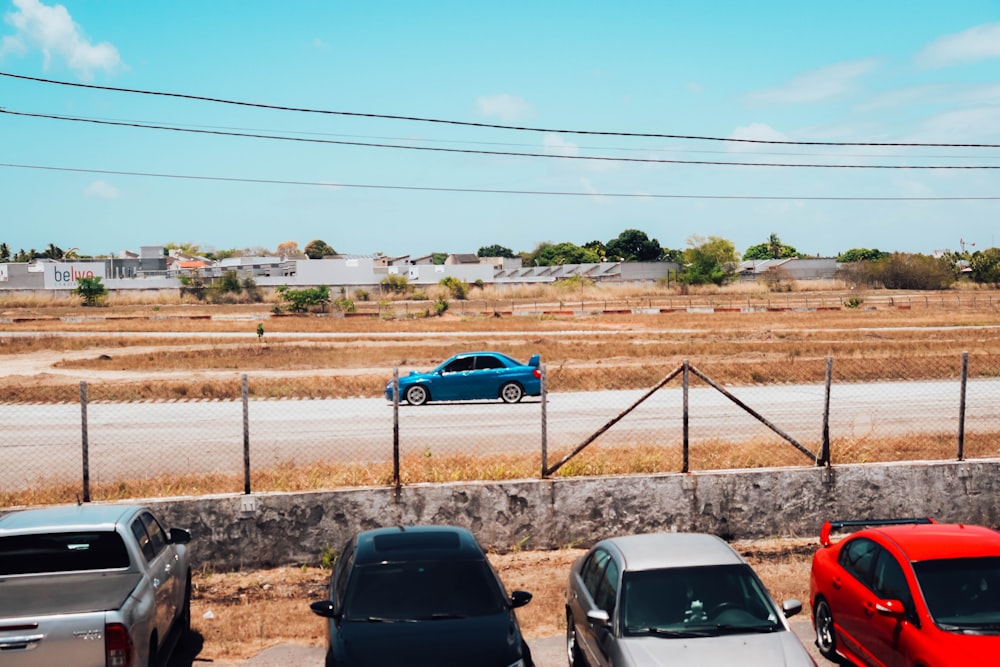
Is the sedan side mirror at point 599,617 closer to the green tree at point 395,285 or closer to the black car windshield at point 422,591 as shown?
the black car windshield at point 422,591

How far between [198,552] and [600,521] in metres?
5.30

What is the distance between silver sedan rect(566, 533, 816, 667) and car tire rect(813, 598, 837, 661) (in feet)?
5.09

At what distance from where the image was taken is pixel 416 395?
24.2m

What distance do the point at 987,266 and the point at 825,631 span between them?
122155 millimetres

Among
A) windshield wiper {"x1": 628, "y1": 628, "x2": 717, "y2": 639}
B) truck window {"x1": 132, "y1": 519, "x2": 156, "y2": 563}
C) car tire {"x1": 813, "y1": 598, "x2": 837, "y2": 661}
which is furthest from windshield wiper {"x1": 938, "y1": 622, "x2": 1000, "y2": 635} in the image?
truck window {"x1": 132, "y1": 519, "x2": 156, "y2": 563}

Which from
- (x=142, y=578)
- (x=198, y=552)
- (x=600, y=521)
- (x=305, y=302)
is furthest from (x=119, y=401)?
(x=305, y=302)

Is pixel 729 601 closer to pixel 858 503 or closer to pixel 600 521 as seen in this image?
pixel 600 521

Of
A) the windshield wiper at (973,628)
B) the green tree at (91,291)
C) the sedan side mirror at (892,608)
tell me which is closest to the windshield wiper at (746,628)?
the sedan side mirror at (892,608)

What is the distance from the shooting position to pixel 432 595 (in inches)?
307

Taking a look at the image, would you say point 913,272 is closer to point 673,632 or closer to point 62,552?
point 673,632

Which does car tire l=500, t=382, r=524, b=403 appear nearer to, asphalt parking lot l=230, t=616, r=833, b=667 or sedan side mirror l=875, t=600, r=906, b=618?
asphalt parking lot l=230, t=616, r=833, b=667

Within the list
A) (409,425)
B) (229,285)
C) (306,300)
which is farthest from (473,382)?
(229,285)

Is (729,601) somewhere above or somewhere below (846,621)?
above

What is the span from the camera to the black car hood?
695 centimetres
